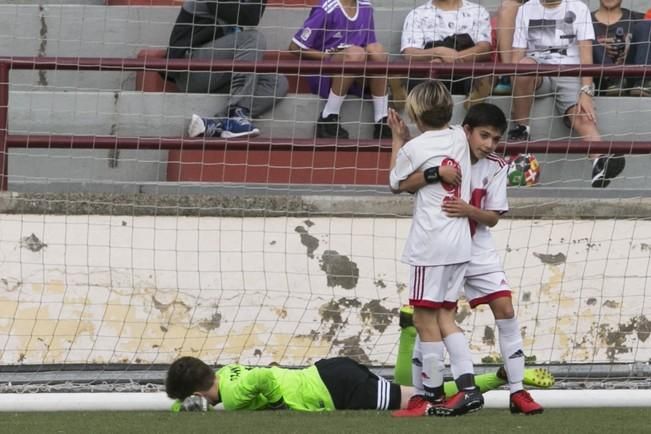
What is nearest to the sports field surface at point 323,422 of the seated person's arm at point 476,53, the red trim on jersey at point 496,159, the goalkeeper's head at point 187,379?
the goalkeeper's head at point 187,379

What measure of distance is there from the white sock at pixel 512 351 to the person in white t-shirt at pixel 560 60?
314 centimetres

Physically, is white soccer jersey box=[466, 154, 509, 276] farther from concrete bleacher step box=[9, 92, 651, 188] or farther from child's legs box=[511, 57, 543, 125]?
concrete bleacher step box=[9, 92, 651, 188]

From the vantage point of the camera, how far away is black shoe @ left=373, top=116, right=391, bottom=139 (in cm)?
1032

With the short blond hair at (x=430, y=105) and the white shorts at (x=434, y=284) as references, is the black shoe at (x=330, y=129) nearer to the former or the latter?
the short blond hair at (x=430, y=105)

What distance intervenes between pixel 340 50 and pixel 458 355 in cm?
394

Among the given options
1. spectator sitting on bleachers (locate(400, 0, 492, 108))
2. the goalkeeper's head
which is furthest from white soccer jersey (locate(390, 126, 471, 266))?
spectator sitting on bleachers (locate(400, 0, 492, 108))

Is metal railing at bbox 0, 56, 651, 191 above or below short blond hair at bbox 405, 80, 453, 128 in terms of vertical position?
Result: below

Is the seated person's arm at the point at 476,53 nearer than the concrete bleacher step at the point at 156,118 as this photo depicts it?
No

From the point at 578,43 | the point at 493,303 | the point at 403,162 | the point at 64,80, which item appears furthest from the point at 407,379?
the point at 64,80

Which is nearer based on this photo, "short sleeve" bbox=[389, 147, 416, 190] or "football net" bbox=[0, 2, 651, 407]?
"short sleeve" bbox=[389, 147, 416, 190]

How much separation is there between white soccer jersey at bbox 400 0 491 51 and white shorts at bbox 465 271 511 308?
378 centimetres

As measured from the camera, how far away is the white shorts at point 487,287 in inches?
285

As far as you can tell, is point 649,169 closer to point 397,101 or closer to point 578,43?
point 578,43

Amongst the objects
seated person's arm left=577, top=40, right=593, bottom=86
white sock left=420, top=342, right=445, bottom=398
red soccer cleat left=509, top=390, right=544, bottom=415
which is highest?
seated person's arm left=577, top=40, right=593, bottom=86
